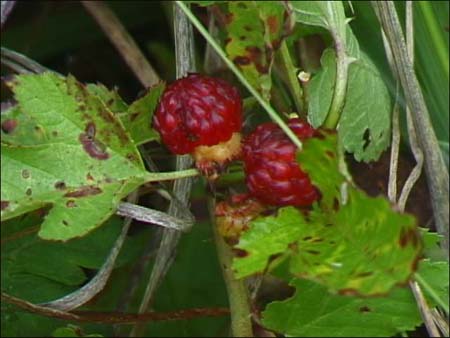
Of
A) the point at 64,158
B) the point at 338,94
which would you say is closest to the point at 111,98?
the point at 64,158

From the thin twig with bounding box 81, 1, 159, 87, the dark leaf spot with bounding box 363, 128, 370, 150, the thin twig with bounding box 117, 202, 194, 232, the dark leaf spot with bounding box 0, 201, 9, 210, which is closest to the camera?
the dark leaf spot with bounding box 0, 201, 9, 210

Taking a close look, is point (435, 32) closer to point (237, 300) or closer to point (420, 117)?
point (420, 117)

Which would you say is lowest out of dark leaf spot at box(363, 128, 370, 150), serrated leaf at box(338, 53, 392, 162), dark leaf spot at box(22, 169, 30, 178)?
dark leaf spot at box(363, 128, 370, 150)

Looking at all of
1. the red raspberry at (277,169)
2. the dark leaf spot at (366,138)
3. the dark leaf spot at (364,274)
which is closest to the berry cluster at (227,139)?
the red raspberry at (277,169)

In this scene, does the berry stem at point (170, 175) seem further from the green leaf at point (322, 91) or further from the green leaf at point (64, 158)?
the green leaf at point (322, 91)

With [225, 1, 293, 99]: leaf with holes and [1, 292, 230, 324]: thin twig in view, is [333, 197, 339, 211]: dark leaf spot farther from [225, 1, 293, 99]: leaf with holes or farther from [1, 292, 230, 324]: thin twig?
[1, 292, 230, 324]: thin twig

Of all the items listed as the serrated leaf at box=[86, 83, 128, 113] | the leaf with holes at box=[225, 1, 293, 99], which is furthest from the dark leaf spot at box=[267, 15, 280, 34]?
the serrated leaf at box=[86, 83, 128, 113]
